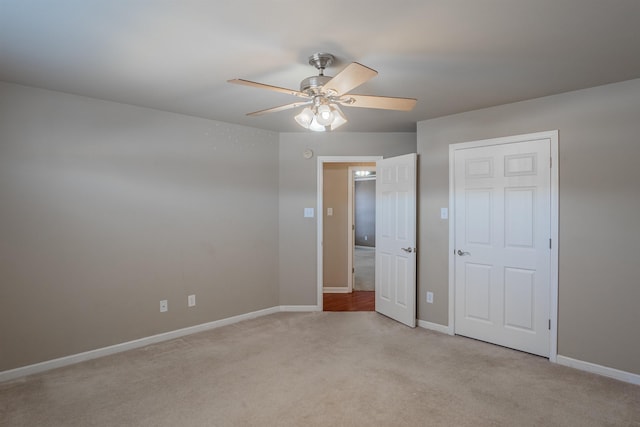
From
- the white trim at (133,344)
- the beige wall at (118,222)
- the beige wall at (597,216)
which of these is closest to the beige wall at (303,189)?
the white trim at (133,344)

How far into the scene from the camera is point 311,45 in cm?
210

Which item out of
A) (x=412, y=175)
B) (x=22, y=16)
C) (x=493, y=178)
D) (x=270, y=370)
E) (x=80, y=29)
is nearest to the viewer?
(x=22, y=16)

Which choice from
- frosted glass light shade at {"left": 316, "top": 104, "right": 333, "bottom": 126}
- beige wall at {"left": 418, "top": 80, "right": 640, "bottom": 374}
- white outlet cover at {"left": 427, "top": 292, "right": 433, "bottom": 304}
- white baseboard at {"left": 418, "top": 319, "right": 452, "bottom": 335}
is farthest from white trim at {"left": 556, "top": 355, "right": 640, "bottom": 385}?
frosted glass light shade at {"left": 316, "top": 104, "right": 333, "bottom": 126}

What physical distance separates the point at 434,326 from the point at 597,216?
6.19ft

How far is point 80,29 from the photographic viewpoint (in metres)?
1.95

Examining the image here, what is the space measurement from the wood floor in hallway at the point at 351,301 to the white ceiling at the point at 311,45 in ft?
9.46

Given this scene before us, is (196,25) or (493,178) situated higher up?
(196,25)

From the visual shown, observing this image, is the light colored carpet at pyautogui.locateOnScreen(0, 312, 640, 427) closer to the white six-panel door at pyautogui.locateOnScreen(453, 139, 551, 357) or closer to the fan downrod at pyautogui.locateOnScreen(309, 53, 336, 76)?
the white six-panel door at pyautogui.locateOnScreen(453, 139, 551, 357)

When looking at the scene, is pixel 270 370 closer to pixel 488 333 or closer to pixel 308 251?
pixel 308 251

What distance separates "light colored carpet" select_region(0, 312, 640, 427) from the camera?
2248 millimetres

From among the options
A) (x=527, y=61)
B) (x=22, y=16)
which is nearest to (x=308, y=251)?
(x=527, y=61)

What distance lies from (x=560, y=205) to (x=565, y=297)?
80cm

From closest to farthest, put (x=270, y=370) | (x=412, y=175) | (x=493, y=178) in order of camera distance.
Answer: (x=270, y=370) → (x=493, y=178) → (x=412, y=175)

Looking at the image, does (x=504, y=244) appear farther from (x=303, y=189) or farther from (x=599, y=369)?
(x=303, y=189)
